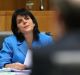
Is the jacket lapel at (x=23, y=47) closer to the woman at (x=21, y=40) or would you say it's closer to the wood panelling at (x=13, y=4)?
the woman at (x=21, y=40)

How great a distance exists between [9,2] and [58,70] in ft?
19.6

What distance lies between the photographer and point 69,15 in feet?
3.38

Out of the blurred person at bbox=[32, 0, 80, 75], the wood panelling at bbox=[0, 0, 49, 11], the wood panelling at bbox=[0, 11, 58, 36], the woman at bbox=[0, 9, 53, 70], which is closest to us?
the blurred person at bbox=[32, 0, 80, 75]

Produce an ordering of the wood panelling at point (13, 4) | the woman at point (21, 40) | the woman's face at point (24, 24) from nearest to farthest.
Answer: the woman at point (21, 40) → the woman's face at point (24, 24) → the wood panelling at point (13, 4)

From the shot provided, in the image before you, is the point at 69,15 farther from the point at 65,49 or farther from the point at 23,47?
the point at 23,47

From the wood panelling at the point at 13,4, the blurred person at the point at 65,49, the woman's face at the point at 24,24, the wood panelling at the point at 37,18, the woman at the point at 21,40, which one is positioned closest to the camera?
the blurred person at the point at 65,49

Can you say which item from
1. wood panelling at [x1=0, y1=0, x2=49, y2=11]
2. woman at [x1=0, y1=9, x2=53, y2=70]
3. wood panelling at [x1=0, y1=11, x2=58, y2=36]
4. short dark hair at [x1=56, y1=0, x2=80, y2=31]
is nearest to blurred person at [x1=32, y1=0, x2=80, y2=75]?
short dark hair at [x1=56, y1=0, x2=80, y2=31]

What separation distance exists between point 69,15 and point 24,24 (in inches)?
99.3

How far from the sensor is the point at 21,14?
358 centimetres

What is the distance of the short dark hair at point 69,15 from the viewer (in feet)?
3.35

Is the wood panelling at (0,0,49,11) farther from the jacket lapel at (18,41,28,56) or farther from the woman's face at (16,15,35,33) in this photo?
the jacket lapel at (18,41,28,56)

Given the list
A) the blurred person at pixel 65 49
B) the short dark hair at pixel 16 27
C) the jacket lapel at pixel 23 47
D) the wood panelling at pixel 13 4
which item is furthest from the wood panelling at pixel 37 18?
the blurred person at pixel 65 49

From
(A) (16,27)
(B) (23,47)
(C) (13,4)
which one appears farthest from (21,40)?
(C) (13,4)

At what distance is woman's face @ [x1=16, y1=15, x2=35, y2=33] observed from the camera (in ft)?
11.4
